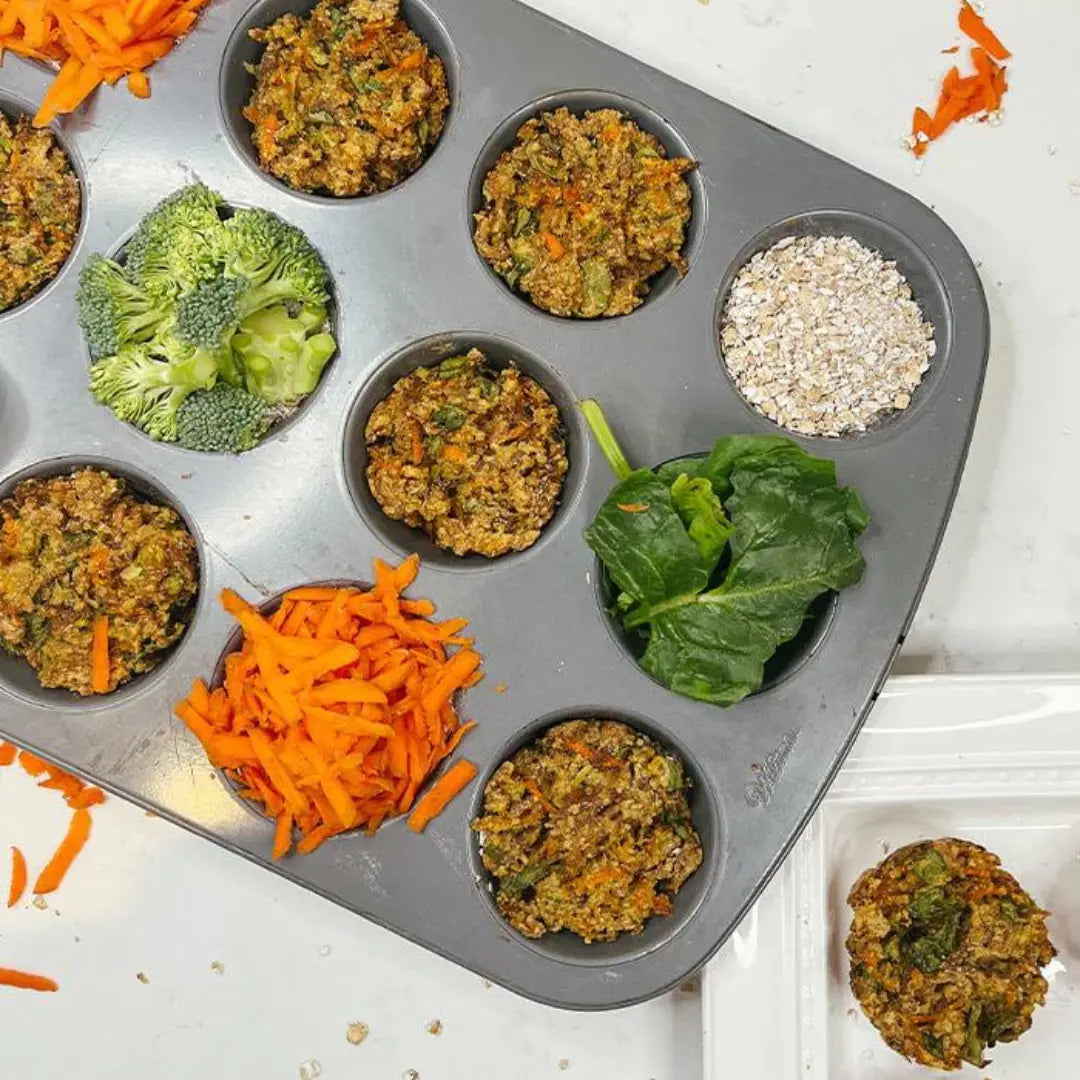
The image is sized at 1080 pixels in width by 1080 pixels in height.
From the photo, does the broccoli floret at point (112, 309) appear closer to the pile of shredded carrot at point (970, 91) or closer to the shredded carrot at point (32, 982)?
the shredded carrot at point (32, 982)

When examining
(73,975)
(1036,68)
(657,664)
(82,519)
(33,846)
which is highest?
(1036,68)

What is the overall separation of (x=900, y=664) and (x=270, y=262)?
1.71 metres

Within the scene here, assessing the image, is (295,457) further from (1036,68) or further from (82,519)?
(1036,68)

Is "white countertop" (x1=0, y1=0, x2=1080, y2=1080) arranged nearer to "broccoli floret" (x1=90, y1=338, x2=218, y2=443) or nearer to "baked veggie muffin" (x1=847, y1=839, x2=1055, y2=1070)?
"baked veggie muffin" (x1=847, y1=839, x2=1055, y2=1070)

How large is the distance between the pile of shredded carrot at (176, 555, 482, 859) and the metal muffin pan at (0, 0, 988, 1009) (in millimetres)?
60

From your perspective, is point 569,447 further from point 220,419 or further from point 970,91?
point 970,91

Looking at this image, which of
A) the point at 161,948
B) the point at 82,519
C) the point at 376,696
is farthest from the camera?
the point at 161,948

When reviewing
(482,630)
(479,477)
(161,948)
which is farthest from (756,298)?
(161,948)

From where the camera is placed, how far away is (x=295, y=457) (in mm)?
2279

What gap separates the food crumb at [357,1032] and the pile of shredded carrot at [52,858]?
71cm

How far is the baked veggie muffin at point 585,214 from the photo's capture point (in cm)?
227

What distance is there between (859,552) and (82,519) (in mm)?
1572

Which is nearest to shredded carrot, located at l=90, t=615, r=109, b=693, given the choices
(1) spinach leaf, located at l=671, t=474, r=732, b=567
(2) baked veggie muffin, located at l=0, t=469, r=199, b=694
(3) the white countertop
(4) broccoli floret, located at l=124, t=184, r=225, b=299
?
(2) baked veggie muffin, located at l=0, t=469, r=199, b=694

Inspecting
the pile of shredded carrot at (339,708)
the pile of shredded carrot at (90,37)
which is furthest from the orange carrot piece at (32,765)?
the pile of shredded carrot at (90,37)
